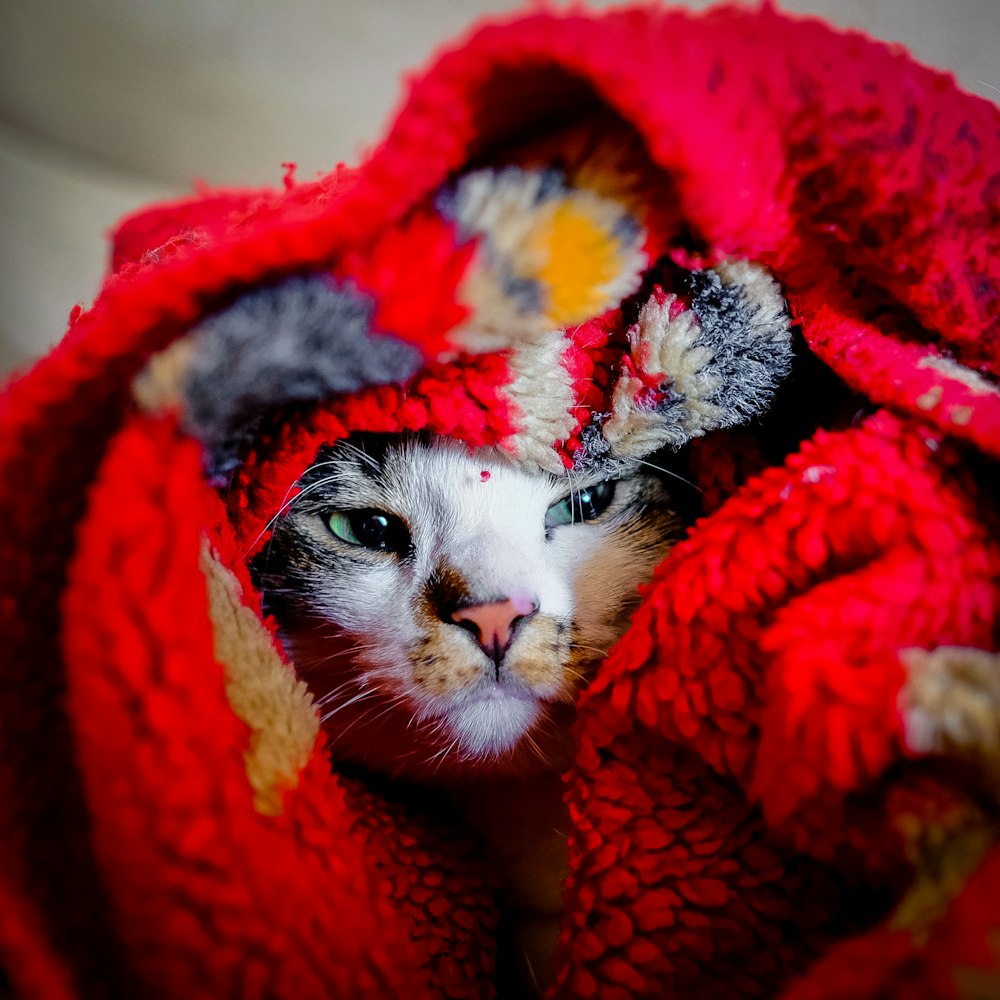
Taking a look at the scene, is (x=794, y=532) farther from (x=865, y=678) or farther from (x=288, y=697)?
(x=288, y=697)

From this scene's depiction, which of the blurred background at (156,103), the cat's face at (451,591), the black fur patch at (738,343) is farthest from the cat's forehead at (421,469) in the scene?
the blurred background at (156,103)

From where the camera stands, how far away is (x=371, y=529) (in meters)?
0.49

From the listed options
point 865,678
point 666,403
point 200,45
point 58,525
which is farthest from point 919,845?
point 200,45

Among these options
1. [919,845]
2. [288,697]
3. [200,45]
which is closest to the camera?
[919,845]

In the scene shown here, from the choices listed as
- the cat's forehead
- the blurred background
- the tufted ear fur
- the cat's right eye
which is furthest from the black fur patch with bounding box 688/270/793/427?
the blurred background

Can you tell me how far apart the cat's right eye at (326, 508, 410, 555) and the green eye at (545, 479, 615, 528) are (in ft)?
0.33

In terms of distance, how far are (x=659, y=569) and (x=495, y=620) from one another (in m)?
0.11

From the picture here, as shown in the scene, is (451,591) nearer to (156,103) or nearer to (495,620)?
(495,620)

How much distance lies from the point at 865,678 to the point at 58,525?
0.32 metres

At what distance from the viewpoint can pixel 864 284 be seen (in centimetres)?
34

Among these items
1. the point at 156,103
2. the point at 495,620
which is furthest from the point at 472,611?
the point at 156,103

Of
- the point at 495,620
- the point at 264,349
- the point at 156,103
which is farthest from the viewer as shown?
the point at 156,103

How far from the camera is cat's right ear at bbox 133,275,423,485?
0.85ft

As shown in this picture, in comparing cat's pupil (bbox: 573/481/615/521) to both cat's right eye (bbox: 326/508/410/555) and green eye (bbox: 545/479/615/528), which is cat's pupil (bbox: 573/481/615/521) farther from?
cat's right eye (bbox: 326/508/410/555)
